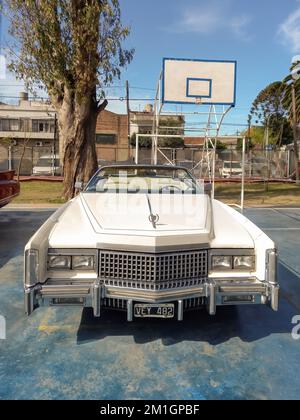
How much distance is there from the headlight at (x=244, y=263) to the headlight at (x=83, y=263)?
1193 millimetres

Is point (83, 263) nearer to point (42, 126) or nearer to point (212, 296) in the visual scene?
point (212, 296)

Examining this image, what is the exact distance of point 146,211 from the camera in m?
3.57

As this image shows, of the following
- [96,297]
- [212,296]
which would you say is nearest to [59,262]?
[96,297]

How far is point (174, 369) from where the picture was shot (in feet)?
9.50

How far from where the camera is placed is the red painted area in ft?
23.2

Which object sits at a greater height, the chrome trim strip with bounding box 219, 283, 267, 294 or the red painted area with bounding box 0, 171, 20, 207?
the red painted area with bounding box 0, 171, 20, 207

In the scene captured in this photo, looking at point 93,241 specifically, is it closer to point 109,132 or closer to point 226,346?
point 226,346

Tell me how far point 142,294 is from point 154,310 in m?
0.18

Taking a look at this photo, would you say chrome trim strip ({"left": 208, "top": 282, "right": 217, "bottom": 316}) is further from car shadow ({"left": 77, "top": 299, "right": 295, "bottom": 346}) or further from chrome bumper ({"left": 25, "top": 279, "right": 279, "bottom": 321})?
car shadow ({"left": 77, "top": 299, "right": 295, "bottom": 346})

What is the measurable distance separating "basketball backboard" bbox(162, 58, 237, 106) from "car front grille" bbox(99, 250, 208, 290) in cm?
1026

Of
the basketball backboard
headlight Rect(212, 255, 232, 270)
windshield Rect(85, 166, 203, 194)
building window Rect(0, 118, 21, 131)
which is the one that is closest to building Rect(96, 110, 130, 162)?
building window Rect(0, 118, 21, 131)

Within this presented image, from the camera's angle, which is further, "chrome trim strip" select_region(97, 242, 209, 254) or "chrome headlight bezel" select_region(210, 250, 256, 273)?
"chrome headlight bezel" select_region(210, 250, 256, 273)

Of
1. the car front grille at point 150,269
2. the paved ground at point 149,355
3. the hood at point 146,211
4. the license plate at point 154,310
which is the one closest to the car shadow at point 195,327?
the paved ground at point 149,355

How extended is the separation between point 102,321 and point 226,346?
1.18m
